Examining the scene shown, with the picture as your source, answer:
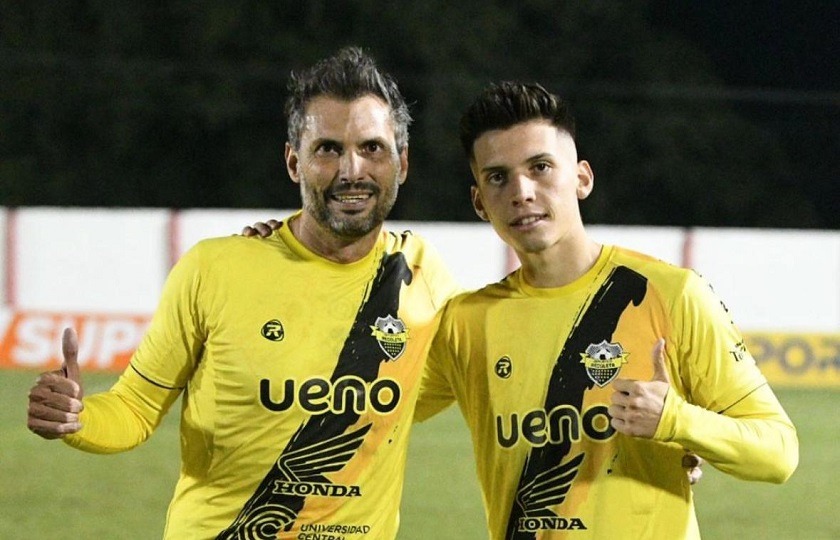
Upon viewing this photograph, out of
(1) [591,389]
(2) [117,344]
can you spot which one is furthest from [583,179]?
(2) [117,344]

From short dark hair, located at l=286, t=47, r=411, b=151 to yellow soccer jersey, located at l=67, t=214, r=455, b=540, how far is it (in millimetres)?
362

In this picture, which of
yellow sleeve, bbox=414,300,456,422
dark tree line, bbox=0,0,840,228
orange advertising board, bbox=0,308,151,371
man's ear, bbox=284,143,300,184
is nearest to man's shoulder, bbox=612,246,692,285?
yellow sleeve, bbox=414,300,456,422

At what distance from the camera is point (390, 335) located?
3.82 metres

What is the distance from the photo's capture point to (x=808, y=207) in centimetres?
1898

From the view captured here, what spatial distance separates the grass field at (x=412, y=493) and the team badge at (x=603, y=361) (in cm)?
385

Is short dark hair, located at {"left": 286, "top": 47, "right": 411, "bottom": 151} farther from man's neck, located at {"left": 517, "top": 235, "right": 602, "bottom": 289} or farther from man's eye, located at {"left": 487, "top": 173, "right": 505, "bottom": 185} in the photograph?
man's neck, located at {"left": 517, "top": 235, "right": 602, "bottom": 289}

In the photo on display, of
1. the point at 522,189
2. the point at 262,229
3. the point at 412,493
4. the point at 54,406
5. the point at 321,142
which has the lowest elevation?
the point at 412,493

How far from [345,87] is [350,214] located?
36 cm

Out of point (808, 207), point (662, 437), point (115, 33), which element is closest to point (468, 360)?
point (662, 437)

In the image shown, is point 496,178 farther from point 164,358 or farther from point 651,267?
point 164,358

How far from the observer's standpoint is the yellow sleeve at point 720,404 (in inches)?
→ 128

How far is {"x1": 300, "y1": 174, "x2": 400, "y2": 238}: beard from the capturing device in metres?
3.74

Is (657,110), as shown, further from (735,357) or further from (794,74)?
(735,357)

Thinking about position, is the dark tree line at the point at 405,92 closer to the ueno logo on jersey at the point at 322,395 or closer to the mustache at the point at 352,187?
the mustache at the point at 352,187
